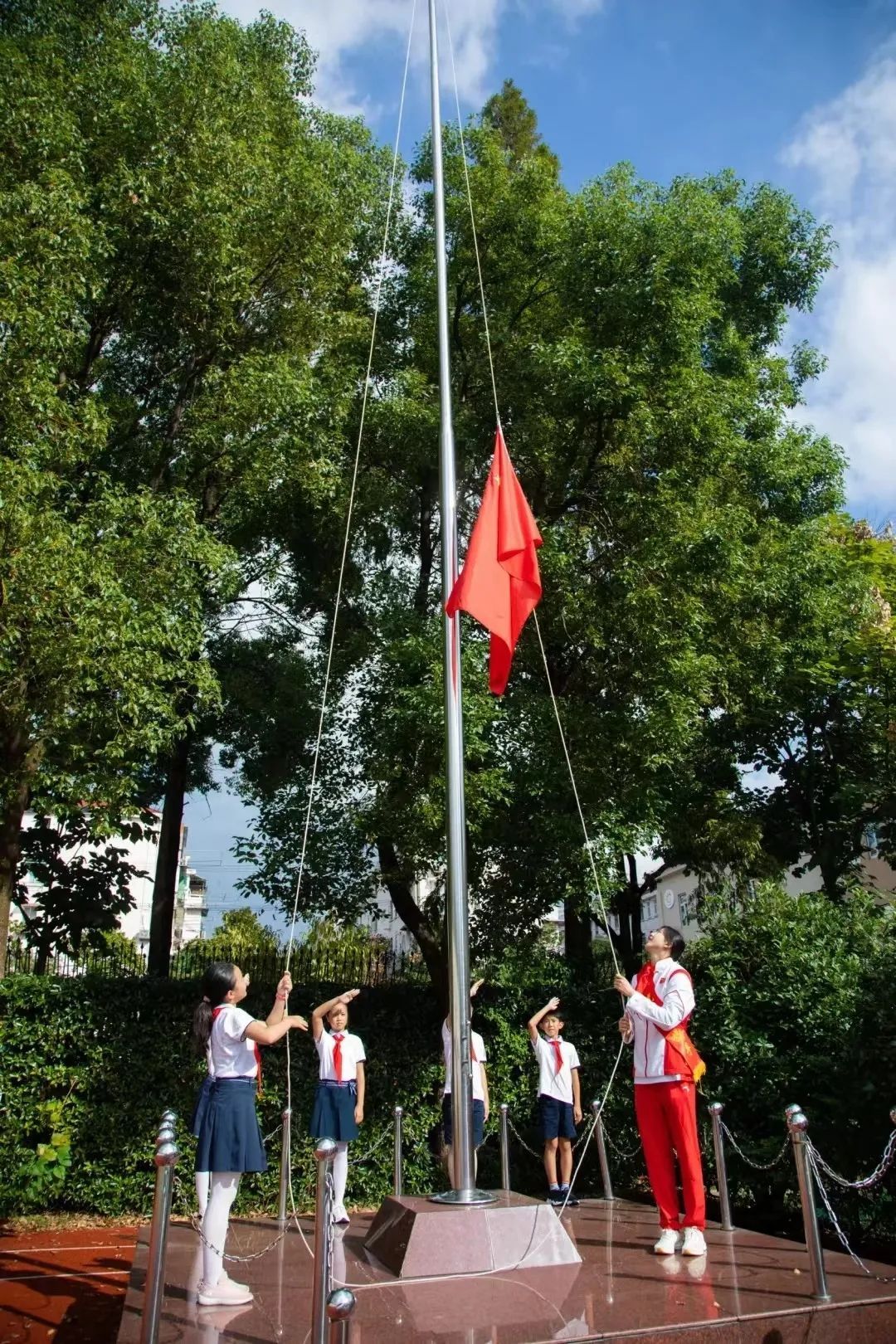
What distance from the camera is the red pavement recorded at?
6695mm

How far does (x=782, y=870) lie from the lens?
18.4m

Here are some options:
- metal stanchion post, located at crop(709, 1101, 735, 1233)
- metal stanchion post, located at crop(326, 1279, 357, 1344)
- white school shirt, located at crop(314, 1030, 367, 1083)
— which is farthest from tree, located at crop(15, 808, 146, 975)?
metal stanchion post, located at crop(326, 1279, 357, 1344)

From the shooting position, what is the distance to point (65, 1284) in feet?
26.3

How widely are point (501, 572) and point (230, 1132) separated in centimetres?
426

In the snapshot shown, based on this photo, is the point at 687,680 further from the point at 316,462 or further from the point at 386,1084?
the point at 386,1084

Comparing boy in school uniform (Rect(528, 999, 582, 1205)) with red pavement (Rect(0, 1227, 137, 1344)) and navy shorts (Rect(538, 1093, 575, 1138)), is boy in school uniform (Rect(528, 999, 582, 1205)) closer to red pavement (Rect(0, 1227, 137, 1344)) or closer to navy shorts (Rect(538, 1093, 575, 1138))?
navy shorts (Rect(538, 1093, 575, 1138))

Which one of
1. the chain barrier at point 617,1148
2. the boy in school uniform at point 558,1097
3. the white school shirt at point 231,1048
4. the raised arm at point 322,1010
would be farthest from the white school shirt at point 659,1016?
the chain barrier at point 617,1148

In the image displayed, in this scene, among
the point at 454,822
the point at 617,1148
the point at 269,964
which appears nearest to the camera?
the point at 454,822

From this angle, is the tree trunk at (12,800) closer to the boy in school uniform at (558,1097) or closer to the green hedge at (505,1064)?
the green hedge at (505,1064)

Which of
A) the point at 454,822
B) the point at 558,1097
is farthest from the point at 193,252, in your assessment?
the point at 558,1097

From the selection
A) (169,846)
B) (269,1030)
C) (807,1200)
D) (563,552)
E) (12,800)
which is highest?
(563,552)

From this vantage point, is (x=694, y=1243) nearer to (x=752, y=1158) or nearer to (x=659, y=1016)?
(x=659, y=1016)

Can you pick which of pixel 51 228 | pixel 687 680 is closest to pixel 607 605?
pixel 687 680

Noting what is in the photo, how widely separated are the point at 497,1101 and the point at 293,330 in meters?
10.3
